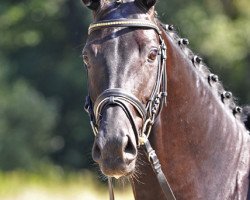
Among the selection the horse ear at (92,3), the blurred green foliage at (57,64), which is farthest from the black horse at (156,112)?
the blurred green foliage at (57,64)

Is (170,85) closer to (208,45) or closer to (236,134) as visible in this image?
(236,134)

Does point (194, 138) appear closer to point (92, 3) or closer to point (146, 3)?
point (146, 3)

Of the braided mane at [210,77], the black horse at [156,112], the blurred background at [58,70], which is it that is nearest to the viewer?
the black horse at [156,112]

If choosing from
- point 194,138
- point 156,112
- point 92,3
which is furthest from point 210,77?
point 92,3

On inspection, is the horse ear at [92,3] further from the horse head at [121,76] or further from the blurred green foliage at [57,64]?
the blurred green foliage at [57,64]

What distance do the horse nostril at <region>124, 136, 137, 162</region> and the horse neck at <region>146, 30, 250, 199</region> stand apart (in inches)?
17.1

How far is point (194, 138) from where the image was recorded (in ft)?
19.3

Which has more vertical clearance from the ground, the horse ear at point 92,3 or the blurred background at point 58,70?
the blurred background at point 58,70

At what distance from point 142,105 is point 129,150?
320 mm

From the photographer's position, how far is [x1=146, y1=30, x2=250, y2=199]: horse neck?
19.0 ft

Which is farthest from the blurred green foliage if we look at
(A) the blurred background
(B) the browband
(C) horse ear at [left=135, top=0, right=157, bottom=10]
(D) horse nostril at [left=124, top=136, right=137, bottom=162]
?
(D) horse nostril at [left=124, top=136, right=137, bottom=162]

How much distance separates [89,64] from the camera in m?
5.62

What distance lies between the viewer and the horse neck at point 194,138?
579 cm

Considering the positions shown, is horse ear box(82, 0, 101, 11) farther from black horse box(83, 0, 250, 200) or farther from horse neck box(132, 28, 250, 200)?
horse neck box(132, 28, 250, 200)
